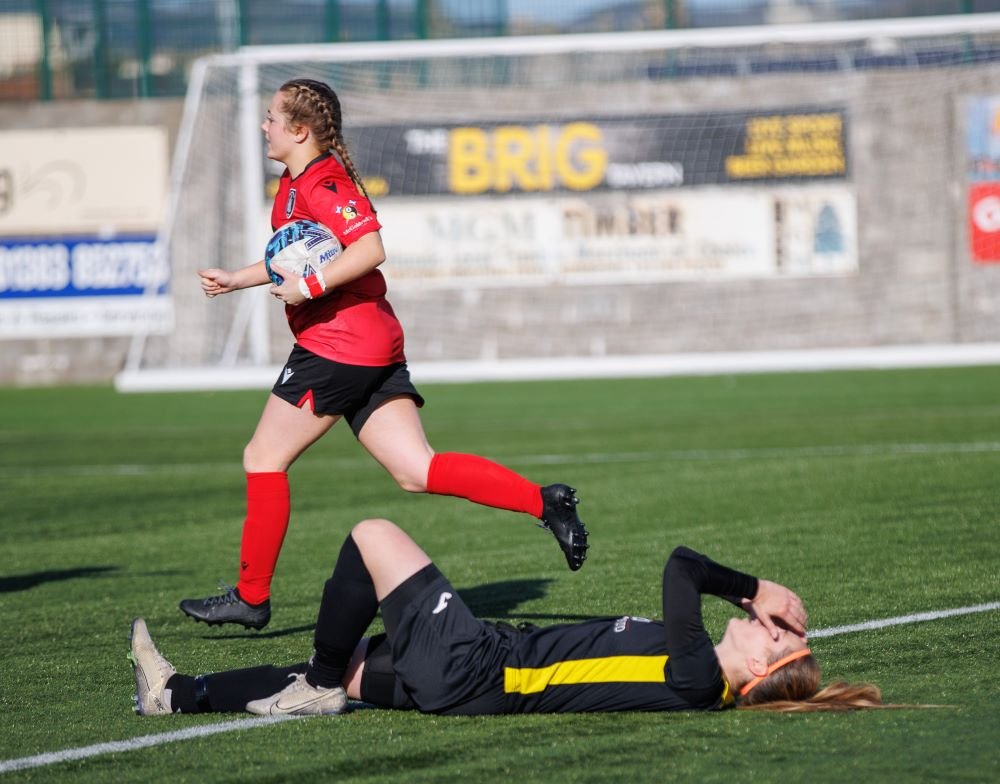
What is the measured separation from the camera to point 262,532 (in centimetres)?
580

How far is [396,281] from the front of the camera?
1028 inches

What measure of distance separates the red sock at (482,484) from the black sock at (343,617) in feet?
2.94

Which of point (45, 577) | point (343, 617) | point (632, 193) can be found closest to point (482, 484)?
point (343, 617)

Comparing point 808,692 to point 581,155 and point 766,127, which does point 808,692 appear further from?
point 766,127

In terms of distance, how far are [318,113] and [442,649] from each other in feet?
7.38

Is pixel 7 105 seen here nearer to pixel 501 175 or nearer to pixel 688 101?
pixel 501 175

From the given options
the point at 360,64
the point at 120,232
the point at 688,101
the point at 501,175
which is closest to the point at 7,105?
the point at 120,232

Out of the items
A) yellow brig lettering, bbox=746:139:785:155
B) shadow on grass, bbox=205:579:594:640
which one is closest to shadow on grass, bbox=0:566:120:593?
shadow on grass, bbox=205:579:594:640

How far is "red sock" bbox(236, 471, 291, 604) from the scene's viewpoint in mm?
5766

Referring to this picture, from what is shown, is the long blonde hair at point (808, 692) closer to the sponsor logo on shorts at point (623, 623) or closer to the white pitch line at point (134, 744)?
the sponsor logo on shorts at point (623, 623)

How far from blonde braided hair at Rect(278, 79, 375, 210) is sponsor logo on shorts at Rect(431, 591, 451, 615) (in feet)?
5.92

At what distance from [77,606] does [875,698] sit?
3902 mm

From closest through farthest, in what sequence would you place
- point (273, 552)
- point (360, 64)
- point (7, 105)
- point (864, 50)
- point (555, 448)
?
point (273, 552) < point (555, 448) < point (360, 64) < point (864, 50) < point (7, 105)

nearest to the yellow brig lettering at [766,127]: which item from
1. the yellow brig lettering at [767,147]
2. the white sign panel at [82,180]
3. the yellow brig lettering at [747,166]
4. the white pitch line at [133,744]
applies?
the yellow brig lettering at [767,147]
